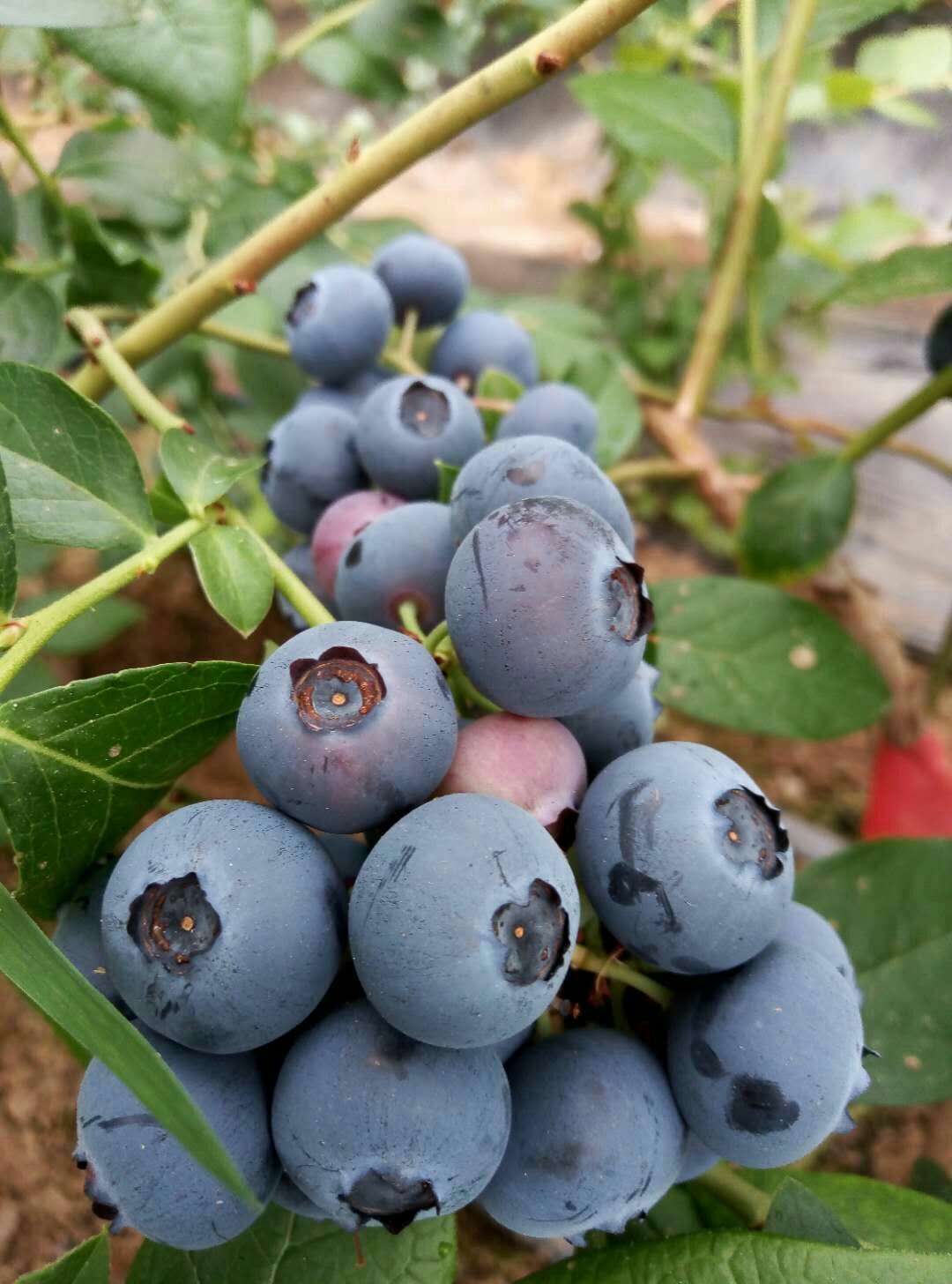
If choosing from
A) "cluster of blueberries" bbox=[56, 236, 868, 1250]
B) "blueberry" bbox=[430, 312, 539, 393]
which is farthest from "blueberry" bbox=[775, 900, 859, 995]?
"blueberry" bbox=[430, 312, 539, 393]

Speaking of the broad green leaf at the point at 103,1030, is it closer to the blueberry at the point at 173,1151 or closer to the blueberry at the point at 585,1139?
the blueberry at the point at 173,1151

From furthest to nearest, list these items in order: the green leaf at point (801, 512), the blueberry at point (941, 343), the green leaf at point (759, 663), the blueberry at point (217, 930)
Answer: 1. the green leaf at point (801, 512)
2. the blueberry at point (941, 343)
3. the green leaf at point (759, 663)
4. the blueberry at point (217, 930)

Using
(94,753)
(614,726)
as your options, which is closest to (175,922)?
(94,753)

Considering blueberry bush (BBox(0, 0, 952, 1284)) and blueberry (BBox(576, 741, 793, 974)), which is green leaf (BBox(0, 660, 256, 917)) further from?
blueberry (BBox(576, 741, 793, 974))

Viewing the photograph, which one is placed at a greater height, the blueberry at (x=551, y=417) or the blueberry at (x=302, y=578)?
the blueberry at (x=551, y=417)

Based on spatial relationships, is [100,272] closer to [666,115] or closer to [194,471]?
[194,471]

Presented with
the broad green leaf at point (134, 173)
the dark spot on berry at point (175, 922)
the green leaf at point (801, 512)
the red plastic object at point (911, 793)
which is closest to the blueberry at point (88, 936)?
the dark spot on berry at point (175, 922)

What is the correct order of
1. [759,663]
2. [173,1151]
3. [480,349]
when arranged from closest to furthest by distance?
1. [173,1151]
2. [480,349]
3. [759,663]
